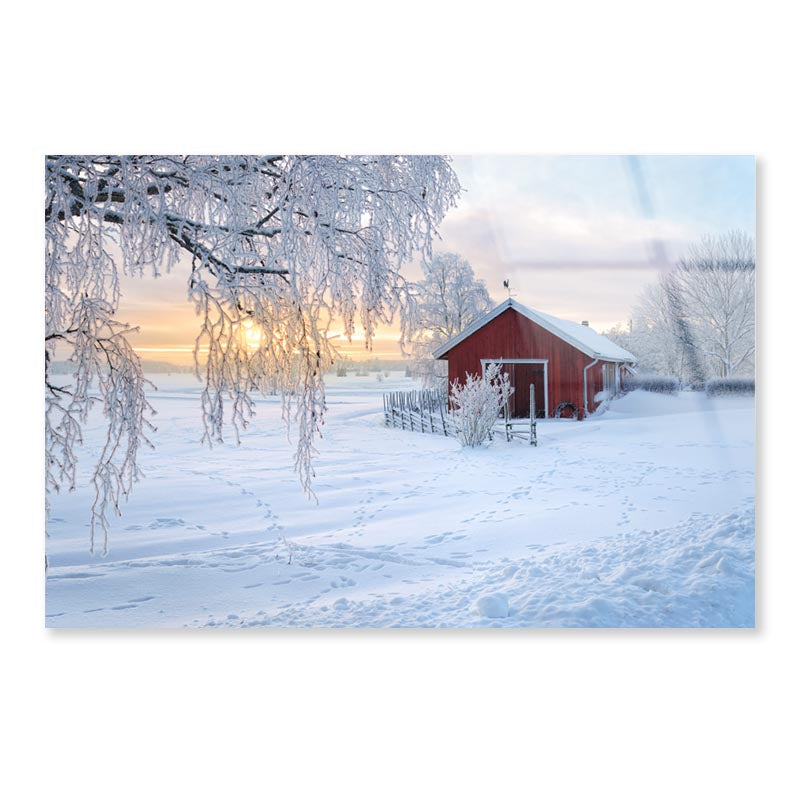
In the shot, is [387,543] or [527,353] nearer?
[387,543]

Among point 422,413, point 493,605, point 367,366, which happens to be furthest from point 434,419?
point 493,605

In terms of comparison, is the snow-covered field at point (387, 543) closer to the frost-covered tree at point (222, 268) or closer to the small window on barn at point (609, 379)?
the frost-covered tree at point (222, 268)

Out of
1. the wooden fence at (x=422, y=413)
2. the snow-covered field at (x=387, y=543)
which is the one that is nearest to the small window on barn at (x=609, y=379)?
the snow-covered field at (x=387, y=543)

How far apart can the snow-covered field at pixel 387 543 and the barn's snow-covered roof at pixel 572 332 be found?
0.35 m

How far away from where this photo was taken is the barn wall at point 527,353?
2787mm

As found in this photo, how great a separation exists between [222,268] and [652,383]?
1955 mm

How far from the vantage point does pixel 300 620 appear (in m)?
2.68

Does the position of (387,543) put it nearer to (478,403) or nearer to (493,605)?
(493,605)

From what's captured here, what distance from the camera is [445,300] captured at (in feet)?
9.07

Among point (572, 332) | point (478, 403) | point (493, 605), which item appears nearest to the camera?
point (493, 605)

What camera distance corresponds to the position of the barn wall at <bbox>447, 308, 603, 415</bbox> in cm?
279
